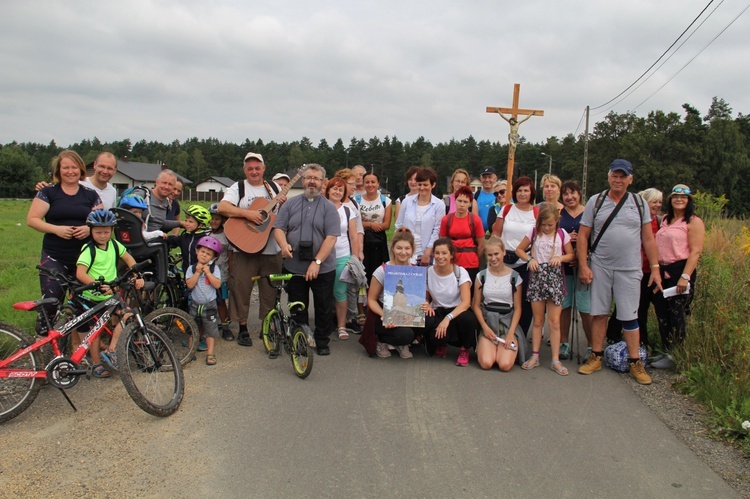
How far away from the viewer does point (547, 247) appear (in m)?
5.68

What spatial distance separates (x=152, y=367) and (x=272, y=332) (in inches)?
62.4

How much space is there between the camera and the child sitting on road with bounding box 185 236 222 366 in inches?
221

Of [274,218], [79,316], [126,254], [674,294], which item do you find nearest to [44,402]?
[79,316]

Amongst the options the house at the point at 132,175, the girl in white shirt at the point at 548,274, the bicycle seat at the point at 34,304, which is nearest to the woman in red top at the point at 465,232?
the girl in white shirt at the point at 548,274

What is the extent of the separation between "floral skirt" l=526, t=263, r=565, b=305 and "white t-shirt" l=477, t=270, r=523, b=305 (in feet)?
0.60

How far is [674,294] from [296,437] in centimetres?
424

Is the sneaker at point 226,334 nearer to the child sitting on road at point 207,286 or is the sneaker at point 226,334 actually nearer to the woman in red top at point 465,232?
the child sitting on road at point 207,286

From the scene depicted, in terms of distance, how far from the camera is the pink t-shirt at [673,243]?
5562 mm

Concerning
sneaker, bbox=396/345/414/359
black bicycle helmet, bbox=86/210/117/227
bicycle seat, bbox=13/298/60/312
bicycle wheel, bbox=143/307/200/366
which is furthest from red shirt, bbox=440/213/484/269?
bicycle seat, bbox=13/298/60/312

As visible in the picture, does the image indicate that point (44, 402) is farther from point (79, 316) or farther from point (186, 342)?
point (186, 342)

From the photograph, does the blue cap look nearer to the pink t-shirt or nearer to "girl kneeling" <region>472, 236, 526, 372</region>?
the pink t-shirt

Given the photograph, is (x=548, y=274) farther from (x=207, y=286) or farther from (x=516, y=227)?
(x=207, y=286)

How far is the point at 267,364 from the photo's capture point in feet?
18.0

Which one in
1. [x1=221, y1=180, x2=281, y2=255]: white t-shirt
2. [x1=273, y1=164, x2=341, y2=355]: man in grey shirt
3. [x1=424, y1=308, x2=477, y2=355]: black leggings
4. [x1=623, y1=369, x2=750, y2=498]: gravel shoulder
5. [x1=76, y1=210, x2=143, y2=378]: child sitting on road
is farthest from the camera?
[x1=221, y1=180, x2=281, y2=255]: white t-shirt
